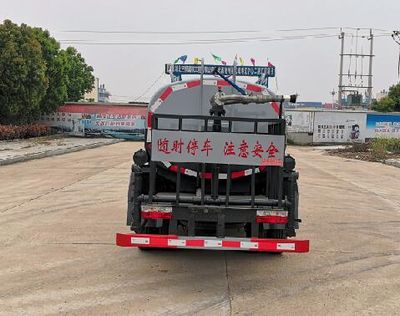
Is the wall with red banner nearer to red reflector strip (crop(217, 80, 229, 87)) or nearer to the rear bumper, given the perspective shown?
red reflector strip (crop(217, 80, 229, 87))

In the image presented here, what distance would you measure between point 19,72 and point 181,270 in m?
24.8

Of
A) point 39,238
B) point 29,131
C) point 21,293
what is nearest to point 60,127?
point 29,131

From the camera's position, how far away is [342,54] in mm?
66125

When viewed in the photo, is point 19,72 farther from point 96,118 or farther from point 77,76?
point 77,76

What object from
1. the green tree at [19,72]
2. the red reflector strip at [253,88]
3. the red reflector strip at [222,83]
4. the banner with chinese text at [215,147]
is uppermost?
the green tree at [19,72]

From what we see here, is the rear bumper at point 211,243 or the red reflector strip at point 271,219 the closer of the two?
the rear bumper at point 211,243

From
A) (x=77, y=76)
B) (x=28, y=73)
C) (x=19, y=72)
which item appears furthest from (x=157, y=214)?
(x=77, y=76)

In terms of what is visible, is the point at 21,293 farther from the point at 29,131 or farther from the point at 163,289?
the point at 29,131

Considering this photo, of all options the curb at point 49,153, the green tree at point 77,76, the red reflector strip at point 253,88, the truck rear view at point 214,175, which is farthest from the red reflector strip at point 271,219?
the green tree at point 77,76

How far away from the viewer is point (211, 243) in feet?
15.9

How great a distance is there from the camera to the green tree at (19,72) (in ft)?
89.8

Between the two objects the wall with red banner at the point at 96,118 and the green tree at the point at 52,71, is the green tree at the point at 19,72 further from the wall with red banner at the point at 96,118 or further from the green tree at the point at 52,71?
the wall with red banner at the point at 96,118

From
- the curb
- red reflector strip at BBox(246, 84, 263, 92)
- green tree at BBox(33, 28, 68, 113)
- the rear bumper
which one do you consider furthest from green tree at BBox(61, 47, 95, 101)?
the rear bumper

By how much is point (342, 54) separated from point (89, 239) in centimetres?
6412
